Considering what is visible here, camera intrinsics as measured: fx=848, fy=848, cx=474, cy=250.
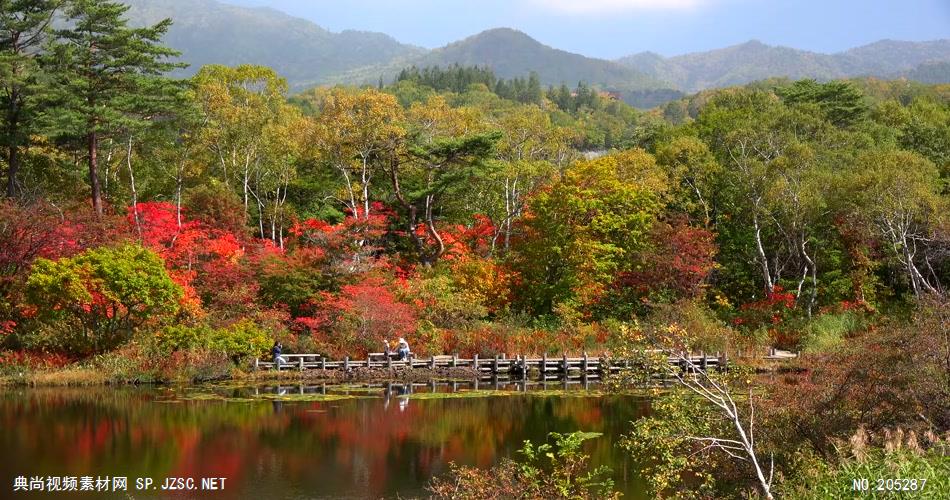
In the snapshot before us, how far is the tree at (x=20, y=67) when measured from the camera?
31172 millimetres

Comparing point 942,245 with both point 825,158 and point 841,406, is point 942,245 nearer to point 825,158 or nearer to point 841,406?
point 825,158

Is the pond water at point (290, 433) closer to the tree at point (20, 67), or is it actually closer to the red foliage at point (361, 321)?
the red foliage at point (361, 321)

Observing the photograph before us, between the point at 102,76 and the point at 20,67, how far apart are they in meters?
2.95

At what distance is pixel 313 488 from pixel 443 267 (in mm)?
21308

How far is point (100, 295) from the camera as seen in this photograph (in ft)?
91.7

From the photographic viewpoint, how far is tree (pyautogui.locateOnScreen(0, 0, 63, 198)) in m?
31.2

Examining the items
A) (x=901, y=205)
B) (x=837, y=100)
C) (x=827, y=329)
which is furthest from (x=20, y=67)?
(x=837, y=100)

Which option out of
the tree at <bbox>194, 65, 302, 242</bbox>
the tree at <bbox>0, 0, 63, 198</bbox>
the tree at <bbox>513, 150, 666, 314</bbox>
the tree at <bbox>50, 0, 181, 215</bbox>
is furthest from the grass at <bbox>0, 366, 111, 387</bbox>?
the tree at <bbox>513, 150, 666, 314</bbox>

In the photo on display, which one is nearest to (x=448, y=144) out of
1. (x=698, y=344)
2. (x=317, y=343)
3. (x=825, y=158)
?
(x=317, y=343)

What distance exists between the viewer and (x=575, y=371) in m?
32.1

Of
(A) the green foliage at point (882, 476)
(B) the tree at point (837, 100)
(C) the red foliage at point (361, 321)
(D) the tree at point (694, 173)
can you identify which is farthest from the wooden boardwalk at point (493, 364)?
(B) the tree at point (837, 100)

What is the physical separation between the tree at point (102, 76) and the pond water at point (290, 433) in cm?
1088

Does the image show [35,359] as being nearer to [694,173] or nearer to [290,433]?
[290,433]

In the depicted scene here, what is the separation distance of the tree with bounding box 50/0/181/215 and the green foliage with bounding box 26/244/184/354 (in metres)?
5.45
